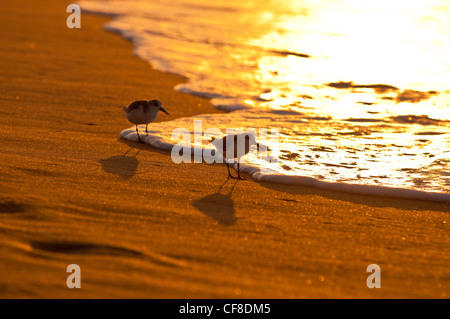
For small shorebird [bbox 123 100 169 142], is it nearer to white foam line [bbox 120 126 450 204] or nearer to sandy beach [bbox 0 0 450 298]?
sandy beach [bbox 0 0 450 298]

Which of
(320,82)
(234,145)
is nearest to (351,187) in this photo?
(234,145)

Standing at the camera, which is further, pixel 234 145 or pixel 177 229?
pixel 234 145

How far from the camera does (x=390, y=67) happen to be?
11.9 metres

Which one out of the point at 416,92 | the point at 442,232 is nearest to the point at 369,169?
the point at 442,232

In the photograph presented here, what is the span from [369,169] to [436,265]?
2.32 meters

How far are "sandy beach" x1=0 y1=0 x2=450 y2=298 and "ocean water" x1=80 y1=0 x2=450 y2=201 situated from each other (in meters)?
0.57

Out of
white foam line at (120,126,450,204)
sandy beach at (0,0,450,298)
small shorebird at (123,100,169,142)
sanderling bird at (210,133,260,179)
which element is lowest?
sandy beach at (0,0,450,298)

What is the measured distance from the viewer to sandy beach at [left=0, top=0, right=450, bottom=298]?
3676 millimetres

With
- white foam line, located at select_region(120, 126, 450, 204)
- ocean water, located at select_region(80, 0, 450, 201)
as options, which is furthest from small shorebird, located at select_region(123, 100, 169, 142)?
white foam line, located at select_region(120, 126, 450, 204)

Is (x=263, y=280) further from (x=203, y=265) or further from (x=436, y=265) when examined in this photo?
(x=436, y=265)

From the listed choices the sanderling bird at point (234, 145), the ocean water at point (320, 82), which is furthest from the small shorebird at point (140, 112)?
the sanderling bird at point (234, 145)

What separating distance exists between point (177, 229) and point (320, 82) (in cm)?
683

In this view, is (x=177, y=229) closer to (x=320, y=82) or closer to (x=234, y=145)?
(x=234, y=145)

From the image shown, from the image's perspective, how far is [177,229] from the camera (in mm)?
4398
